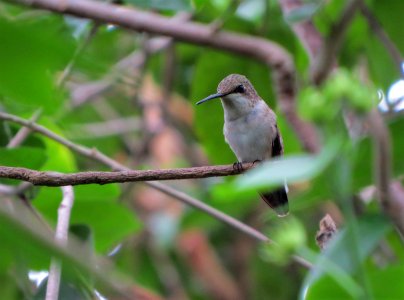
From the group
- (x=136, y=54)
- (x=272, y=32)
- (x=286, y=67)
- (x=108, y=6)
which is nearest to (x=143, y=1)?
(x=108, y=6)

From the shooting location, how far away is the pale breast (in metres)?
3.46

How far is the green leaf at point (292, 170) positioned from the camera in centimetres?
108

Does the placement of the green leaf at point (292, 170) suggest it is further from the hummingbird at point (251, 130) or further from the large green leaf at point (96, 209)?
the hummingbird at point (251, 130)

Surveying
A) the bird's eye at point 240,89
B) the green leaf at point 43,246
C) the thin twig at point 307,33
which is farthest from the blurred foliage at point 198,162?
the bird's eye at point 240,89

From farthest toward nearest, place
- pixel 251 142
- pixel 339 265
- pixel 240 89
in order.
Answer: pixel 251 142 → pixel 240 89 → pixel 339 265

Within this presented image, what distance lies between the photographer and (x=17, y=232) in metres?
0.63

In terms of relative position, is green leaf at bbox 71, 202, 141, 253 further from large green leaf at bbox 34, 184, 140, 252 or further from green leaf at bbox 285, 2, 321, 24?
green leaf at bbox 285, 2, 321, 24

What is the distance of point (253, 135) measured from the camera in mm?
3473

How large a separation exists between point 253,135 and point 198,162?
242cm

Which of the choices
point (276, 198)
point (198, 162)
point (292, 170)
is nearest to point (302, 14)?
point (276, 198)

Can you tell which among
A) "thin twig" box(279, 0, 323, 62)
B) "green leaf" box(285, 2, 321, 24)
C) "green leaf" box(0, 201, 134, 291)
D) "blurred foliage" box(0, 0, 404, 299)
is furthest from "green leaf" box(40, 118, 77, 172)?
"green leaf" box(0, 201, 134, 291)

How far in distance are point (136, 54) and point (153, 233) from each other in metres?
1.29

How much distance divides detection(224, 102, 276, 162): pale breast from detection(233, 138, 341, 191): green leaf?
2.22m

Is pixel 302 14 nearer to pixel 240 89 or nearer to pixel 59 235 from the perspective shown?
pixel 240 89
